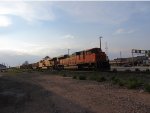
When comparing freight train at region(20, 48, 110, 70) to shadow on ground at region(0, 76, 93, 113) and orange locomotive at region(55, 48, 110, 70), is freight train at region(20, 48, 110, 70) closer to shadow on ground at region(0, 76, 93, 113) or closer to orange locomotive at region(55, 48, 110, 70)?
orange locomotive at region(55, 48, 110, 70)

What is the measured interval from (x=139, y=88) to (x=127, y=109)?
6175mm

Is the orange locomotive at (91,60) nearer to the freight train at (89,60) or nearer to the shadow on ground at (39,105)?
the freight train at (89,60)

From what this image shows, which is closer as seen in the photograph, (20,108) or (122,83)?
(20,108)

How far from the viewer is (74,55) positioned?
173 feet

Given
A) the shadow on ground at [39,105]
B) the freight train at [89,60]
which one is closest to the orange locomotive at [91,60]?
the freight train at [89,60]

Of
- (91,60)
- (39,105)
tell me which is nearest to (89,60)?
(91,60)

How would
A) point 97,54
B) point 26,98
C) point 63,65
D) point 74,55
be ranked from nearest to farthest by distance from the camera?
point 26,98 < point 97,54 < point 74,55 < point 63,65

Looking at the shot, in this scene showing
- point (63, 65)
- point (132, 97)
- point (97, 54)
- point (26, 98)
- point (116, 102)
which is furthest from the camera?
point (63, 65)

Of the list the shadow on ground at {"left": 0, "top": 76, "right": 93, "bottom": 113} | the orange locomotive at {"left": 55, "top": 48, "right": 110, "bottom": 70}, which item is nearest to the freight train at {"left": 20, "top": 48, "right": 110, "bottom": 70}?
the orange locomotive at {"left": 55, "top": 48, "right": 110, "bottom": 70}

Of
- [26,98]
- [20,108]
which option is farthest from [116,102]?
[26,98]

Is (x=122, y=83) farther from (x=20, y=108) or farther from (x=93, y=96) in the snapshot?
(x=20, y=108)

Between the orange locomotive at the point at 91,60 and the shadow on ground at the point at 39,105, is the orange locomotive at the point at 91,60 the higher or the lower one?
the higher one

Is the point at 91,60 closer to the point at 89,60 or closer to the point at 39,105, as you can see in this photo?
the point at 89,60

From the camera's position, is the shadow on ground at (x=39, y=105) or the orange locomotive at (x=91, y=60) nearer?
the shadow on ground at (x=39, y=105)
